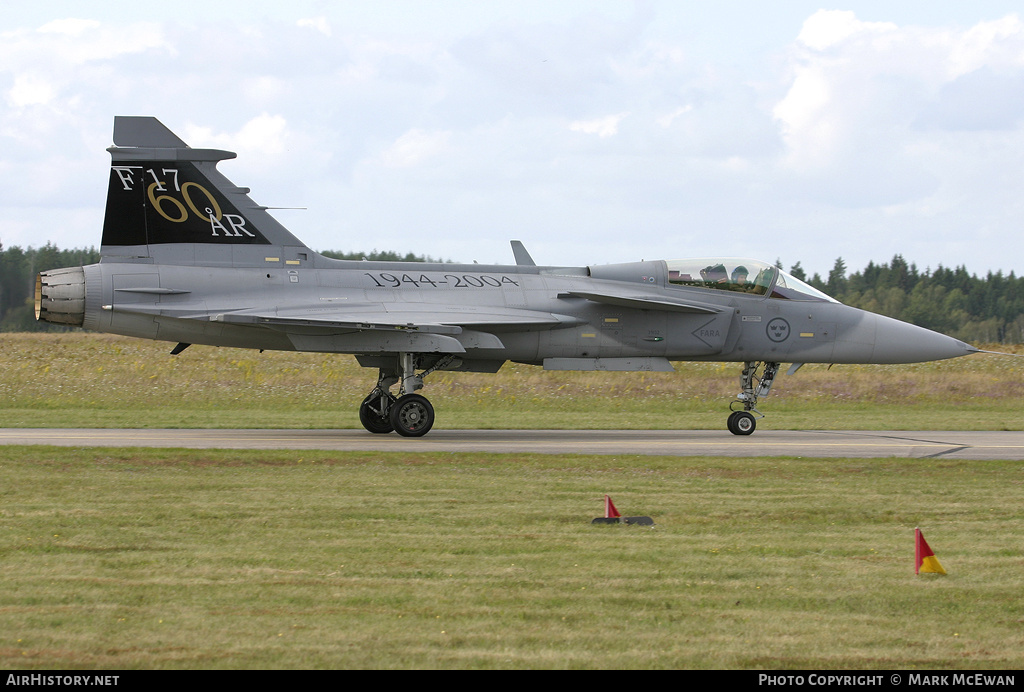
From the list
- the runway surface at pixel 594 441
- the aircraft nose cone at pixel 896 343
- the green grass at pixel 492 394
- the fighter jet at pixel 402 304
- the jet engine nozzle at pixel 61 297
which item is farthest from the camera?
the green grass at pixel 492 394

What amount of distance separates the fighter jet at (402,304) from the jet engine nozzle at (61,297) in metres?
0.02

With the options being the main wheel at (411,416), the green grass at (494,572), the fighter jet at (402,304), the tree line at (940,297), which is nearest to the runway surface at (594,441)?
the main wheel at (411,416)

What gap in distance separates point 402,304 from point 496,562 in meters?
12.0

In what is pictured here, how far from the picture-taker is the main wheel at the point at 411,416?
19.3 m

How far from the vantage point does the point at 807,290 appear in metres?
21.6

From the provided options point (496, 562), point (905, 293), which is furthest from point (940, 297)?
point (496, 562)

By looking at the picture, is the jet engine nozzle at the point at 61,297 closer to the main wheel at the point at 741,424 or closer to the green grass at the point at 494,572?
the green grass at the point at 494,572

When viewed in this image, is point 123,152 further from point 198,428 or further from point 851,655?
point 851,655

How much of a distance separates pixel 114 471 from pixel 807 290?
47.1ft

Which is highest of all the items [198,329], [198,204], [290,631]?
[198,204]

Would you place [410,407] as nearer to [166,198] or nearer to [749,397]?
[166,198]

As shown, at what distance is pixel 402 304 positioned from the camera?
A: 19.5 meters

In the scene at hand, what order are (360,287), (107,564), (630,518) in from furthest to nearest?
(360,287)
(630,518)
(107,564)

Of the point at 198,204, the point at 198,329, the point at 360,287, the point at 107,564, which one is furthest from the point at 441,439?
the point at 107,564
